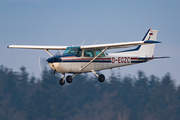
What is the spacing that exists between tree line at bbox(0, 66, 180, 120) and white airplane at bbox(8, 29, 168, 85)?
51.3 meters

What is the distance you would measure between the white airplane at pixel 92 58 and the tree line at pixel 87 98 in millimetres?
51336

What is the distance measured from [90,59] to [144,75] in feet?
229

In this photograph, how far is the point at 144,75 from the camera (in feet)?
293

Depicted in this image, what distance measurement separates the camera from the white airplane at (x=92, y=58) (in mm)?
19891

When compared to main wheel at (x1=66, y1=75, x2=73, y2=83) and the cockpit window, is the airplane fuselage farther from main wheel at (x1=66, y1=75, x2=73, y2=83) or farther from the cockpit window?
main wheel at (x1=66, y1=75, x2=73, y2=83)

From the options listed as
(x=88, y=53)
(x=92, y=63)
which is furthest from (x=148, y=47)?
(x=88, y=53)

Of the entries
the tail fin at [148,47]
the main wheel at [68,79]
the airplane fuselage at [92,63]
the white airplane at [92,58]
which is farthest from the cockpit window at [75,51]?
the tail fin at [148,47]

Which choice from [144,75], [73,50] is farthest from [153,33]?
[144,75]

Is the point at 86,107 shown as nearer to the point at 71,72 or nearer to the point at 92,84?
the point at 92,84

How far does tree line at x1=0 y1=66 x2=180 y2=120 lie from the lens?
250 ft

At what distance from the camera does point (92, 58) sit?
68.9ft

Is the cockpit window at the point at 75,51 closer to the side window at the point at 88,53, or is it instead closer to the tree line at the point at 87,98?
the side window at the point at 88,53

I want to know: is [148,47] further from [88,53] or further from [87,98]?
[87,98]

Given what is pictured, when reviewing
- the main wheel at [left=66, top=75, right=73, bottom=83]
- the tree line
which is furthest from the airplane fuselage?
the tree line
